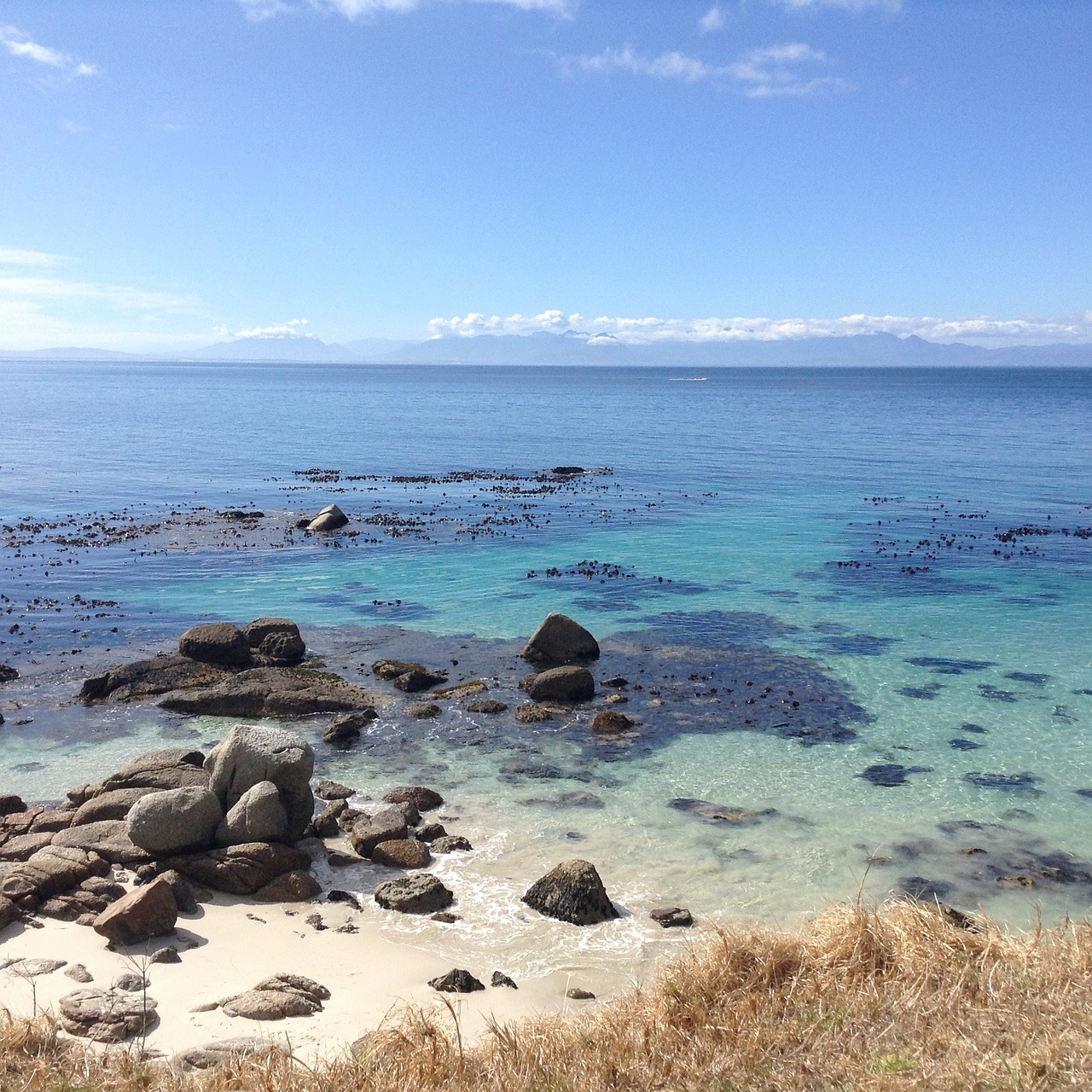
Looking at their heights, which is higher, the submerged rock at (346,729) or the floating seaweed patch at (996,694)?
the floating seaweed patch at (996,694)

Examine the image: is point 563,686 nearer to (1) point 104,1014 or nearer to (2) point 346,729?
(2) point 346,729

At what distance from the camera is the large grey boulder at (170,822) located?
15.6m

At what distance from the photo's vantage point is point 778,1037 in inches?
351

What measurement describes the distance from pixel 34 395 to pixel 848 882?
7900 inches

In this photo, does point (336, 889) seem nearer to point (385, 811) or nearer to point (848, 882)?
point (385, 811)

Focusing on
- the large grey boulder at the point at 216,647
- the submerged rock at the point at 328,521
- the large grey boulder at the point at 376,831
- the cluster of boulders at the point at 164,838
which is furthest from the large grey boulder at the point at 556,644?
the submerged rock at the point at 328,521

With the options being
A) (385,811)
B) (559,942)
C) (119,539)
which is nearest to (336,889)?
(385,811)

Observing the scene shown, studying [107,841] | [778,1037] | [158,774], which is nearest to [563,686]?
[158,774]

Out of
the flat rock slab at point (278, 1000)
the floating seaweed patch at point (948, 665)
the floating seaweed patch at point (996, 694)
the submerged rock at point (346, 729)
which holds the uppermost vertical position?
the floating seaweed patch at point (948, 665)

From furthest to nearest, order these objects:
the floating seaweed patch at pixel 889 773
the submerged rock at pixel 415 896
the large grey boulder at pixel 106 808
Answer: the floating seaweed patch at pixel 889 773, the large grey boulder at pixel 106 808, the submerged rock at pixel 415 896

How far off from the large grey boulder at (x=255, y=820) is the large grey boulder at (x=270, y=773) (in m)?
0.35

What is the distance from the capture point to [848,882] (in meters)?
15.6

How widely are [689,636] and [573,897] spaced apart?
16.2 metres

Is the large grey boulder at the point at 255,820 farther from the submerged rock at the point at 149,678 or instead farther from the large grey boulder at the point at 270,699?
the submerged rock at the point at 149,678
